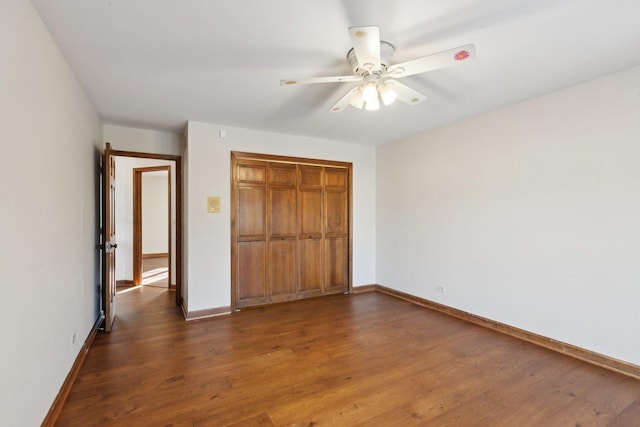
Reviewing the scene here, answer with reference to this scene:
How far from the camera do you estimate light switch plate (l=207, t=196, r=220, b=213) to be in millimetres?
3695

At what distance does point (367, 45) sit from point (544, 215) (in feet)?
8.24

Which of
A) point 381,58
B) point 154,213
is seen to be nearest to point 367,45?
point 381,58

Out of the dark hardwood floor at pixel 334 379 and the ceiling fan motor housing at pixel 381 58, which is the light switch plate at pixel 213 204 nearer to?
the dark hardwood floor at pixel 334 379

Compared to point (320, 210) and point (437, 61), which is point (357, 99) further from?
point (320, 210)

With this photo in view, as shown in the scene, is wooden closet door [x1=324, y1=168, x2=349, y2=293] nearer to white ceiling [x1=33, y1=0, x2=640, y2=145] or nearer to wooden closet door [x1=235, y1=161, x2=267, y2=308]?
wooden closet door [x1=235, y1=161, x2=267, y2=308]

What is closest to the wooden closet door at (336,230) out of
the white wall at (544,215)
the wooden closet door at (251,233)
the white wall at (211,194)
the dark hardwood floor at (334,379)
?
the white wall at (211,194)

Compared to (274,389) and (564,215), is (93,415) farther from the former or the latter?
(564,215)

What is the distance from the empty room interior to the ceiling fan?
0.02m

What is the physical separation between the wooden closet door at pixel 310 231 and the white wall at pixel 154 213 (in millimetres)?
5912

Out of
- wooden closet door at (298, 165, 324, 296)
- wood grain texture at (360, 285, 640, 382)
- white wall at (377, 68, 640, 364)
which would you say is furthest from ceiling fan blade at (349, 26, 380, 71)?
wood grain texture at (360, 285, 640, 382)

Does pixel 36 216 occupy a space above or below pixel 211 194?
below

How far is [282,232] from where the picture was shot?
430 cm

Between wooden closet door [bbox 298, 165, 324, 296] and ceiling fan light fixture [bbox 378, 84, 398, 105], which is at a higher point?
ceiling fan light fixture [bbox 378, 84, 398, 105]

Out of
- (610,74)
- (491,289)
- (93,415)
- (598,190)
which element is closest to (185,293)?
(93,415)
